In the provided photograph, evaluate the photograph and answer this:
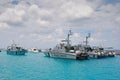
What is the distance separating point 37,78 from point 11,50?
103551 mm

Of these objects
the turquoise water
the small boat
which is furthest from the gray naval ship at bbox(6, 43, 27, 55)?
the turquoise water

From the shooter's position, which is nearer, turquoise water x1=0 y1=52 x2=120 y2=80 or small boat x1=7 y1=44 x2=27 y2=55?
turquoise water x1=0 y1=52 x2=120 y2=80

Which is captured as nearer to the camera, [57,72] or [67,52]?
[57,72]

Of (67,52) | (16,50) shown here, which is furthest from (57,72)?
(16,50)

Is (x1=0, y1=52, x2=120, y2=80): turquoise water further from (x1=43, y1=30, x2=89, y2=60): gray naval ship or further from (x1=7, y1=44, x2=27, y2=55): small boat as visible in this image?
(x1=7, y1=44, x2=27, y2=55): small boat

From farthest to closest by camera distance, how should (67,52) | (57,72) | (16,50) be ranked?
(16,50) → (67,52) → (57,72)

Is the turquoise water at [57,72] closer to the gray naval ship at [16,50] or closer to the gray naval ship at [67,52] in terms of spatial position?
the gray naval ship at [67,52]

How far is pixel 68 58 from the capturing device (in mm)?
95000

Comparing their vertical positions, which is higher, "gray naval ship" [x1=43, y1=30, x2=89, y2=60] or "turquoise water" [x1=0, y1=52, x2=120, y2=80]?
"gray naval ship" [x1=43, y1=30, x2=89, y2=60]

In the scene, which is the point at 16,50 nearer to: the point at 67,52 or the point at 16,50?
the point at 16,50

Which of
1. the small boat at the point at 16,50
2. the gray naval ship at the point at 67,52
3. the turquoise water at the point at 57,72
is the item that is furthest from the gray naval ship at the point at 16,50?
the turquoise water at the point at 57,72

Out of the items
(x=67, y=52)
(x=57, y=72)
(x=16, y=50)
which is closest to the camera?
(x=57, y=72)

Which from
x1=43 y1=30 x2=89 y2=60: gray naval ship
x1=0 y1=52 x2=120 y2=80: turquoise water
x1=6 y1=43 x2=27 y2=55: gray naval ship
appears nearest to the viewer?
x1=0 y1=52 x2=120 y2=80: turquoise water

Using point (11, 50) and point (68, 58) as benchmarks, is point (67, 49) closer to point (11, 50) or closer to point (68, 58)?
point (68, 58)
